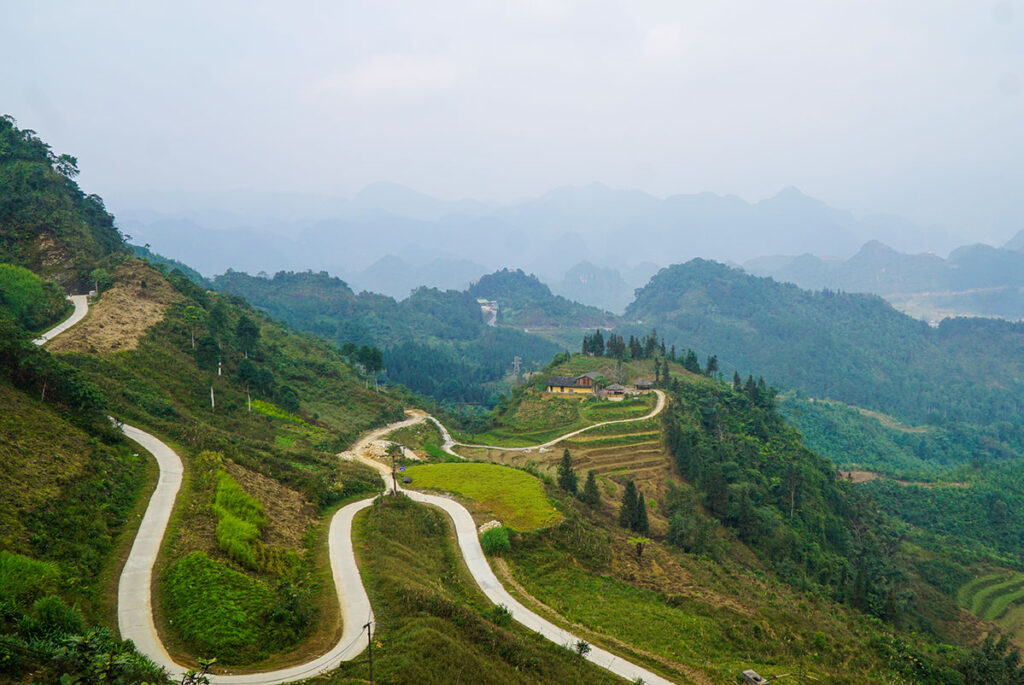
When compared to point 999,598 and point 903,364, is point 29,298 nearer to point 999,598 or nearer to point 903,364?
point 999,598

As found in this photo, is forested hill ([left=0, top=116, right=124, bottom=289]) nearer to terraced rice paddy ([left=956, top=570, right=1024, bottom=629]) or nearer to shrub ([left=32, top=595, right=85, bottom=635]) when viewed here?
shrub ([left=32, top=595, right=85, bottom=635])

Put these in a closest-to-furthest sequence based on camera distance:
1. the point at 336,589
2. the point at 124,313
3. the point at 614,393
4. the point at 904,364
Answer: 1. the point at 336,589
2. the point at 124,313
3. the point at 614,393
4. the point at 904,364

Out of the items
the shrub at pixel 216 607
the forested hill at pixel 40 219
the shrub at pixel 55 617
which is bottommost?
the shrub at pixel 216 607

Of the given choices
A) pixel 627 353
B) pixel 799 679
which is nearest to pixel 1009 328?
pixel 627 353

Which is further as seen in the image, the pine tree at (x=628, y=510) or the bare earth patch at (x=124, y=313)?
the bare earth patch at (x=124, y=313)

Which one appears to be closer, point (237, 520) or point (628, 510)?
point (237, 520)

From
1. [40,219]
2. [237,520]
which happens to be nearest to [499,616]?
[237,520]

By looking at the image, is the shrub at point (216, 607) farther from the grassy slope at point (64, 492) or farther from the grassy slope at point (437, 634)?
the grassy slope at point (437, 634)

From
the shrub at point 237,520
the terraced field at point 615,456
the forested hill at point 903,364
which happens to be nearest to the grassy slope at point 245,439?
the shrub at point 237,520
